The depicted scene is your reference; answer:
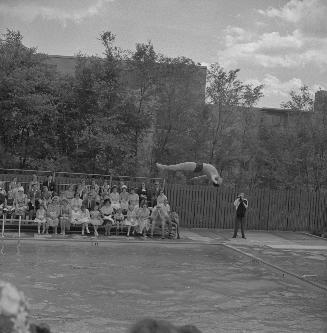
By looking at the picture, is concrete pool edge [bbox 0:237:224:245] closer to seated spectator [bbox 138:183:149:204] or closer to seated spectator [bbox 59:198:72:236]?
seated spectator [bbox 59:198:72:236]

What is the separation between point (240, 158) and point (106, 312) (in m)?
21.4

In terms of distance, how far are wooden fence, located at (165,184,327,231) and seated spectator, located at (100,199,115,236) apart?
15.7 ft

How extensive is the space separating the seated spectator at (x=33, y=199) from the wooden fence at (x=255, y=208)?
6237 mm

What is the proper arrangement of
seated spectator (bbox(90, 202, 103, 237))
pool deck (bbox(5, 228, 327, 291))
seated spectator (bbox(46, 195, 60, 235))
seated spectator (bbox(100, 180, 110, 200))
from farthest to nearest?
seated spectator (bbox(100, 180, 110, 200)) → seated spectator (bbox(90, 202, 103, 237)) → seated spectator (bbox(46, 195, 60, 235)) → pool deck (bbox(5, 228, 327, 291))

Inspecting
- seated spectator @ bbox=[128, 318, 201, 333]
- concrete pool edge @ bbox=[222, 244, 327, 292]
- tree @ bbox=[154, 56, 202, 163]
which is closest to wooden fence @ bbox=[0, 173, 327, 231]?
tree @ bbox=[154, 56, 202, 163]

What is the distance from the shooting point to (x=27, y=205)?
772 inches

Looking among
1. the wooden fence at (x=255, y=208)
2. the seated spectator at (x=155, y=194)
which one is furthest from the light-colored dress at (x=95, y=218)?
the wooden fence at (x=255, y=208)

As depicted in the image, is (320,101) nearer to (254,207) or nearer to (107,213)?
(254,207)

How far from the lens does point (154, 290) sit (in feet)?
36.7

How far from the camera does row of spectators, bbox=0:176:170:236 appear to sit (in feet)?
63.3

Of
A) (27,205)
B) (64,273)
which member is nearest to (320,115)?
(27,205)

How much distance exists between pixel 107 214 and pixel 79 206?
1.07 metres

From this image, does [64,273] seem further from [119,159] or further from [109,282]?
[119,159]

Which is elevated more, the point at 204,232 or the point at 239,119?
the point at 239,119
